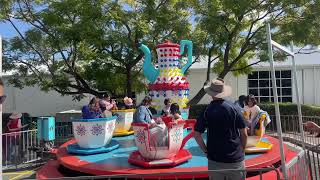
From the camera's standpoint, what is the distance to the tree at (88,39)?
16109mm

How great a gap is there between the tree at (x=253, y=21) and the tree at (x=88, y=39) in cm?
117

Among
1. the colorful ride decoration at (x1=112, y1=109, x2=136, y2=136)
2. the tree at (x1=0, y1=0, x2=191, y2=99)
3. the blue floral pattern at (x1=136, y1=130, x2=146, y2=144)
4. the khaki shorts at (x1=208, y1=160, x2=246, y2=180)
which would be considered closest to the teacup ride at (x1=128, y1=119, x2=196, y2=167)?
the blue floral pattern at (x1=136, y1=130, x2=146, y2=144)

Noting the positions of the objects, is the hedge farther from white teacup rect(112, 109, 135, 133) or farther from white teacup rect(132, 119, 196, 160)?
white teacup rect(132, 119, 196, 160)

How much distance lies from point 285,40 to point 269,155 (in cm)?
1019

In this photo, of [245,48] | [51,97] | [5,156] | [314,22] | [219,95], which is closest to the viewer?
[219,95]

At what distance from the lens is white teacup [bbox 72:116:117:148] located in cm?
830

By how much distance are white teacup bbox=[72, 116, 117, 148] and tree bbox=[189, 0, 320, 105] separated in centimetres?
883

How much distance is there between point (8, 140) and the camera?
1220cm

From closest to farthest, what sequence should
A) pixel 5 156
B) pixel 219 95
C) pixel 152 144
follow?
pixel 219 95
pixel 152 144
pixel 5 156

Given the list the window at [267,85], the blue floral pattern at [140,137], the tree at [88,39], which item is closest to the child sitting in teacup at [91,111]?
the blue floral pattern at [140,137]

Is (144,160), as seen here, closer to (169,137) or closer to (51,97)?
(169,137)

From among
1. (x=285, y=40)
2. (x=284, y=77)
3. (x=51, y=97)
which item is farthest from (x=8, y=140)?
(x=284, y=77)

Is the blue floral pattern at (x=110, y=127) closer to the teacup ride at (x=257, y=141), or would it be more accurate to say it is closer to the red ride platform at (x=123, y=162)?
the red ride platform at (x=123, y=162)

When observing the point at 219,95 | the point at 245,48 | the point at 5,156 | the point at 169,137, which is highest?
the point at 245,48
